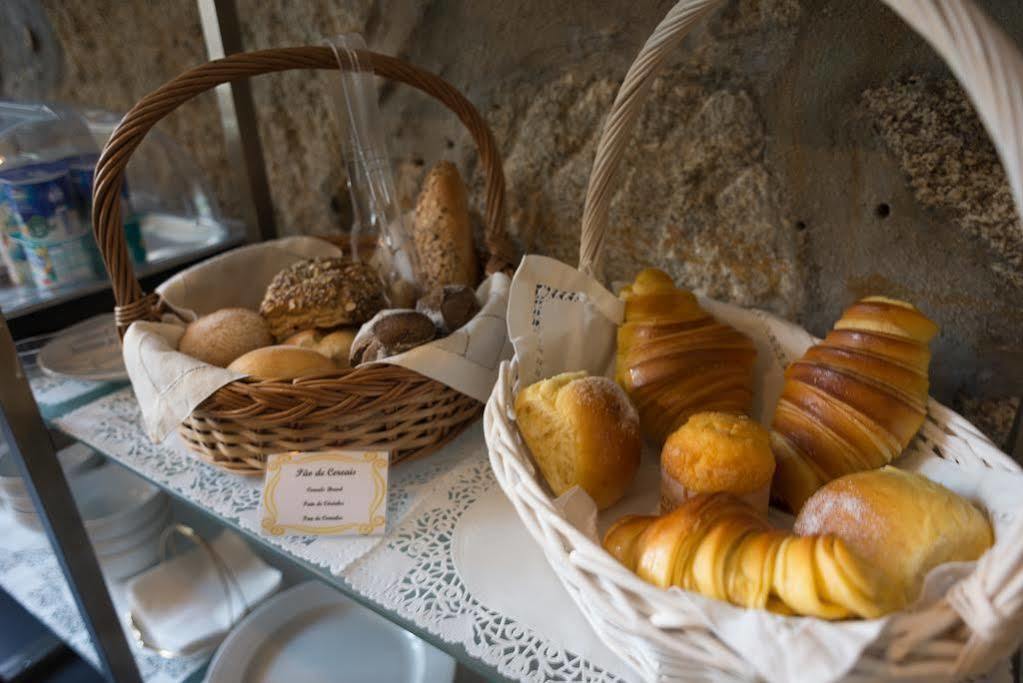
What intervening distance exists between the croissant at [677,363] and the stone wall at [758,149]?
0.61 ft

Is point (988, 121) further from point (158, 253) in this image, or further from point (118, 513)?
point (158, 253)

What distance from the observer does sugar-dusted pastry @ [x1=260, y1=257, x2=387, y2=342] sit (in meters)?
0.96

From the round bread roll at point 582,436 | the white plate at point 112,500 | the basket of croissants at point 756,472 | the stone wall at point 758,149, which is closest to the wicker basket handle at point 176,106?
the stone wall at point 758,149

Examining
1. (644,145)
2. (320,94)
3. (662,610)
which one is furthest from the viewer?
(320,94)

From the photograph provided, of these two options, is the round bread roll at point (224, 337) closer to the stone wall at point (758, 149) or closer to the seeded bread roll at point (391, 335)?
the seeded bread roll at point (391, 335)

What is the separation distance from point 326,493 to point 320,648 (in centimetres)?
46

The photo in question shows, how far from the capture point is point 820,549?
0.45m

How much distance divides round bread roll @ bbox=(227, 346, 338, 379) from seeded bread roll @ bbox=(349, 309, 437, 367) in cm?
5

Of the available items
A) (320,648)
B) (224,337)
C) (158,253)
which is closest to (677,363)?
(224,337)

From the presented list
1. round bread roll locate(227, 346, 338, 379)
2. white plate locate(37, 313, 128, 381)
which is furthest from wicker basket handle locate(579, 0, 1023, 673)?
white plate locate(37, 313, 128, 381)

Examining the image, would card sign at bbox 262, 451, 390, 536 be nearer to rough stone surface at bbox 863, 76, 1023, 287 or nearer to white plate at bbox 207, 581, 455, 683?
white plate at bbox 207, 581, 455, 683

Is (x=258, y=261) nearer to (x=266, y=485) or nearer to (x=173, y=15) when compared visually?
(x=266, y=485)

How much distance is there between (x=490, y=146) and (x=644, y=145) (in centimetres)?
22

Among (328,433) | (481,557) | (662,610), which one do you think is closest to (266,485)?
(328,433)
